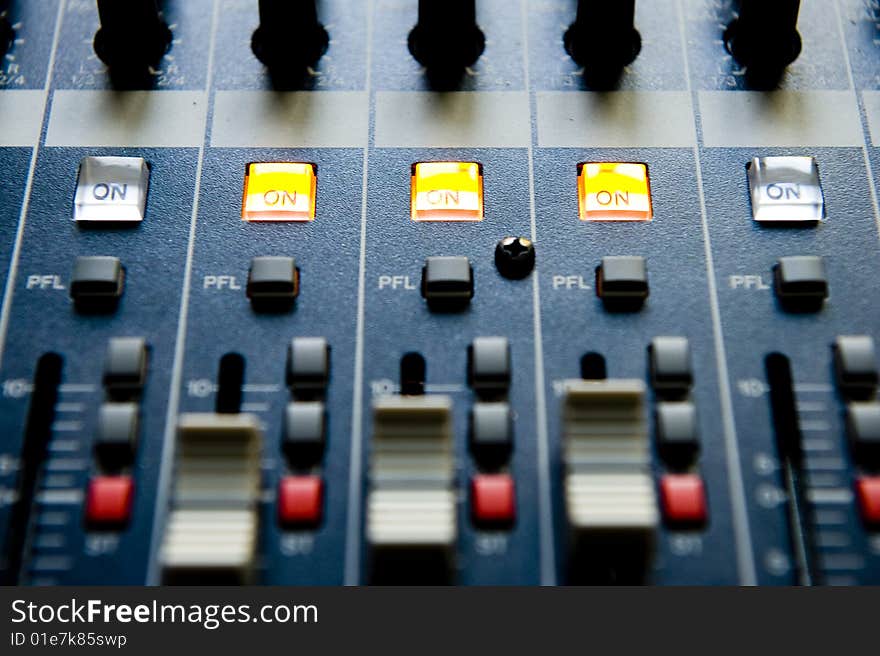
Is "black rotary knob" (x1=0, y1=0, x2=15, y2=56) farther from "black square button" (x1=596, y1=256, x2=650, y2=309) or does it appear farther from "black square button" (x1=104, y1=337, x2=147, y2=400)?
"black square button" (x1=596, y1=256, x2=650, y2=309)

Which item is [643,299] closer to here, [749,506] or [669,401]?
[669,401]

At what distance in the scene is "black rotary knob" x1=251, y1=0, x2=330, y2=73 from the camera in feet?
5.09

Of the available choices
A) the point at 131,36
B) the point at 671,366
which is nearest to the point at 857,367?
the point at 671,366

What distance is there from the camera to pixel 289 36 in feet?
5.15

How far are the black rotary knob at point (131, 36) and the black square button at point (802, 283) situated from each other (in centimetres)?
104

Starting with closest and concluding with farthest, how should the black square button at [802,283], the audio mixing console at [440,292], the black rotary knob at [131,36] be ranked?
the audio mixing console at [440,292]
the black square button at [802,283]
the black rotary knob at [131,36]

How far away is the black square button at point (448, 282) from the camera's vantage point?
1368 millimetres

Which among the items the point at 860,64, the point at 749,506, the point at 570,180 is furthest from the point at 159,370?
the point at 860,64

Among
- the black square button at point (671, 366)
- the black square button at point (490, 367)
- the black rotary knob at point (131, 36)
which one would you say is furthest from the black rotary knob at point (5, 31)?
the black square button at point (671, 366)

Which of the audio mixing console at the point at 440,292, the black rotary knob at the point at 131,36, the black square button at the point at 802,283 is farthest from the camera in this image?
the black rotary knob at the point at 131,36

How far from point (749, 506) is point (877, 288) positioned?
15.4 inches

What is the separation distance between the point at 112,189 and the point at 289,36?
378 millimetres

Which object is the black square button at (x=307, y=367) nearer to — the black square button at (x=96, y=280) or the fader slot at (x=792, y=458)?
the black square button at (x=96, y=280)

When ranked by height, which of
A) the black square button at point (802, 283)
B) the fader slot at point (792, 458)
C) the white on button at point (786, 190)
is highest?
the white on button at point (786, 190)
